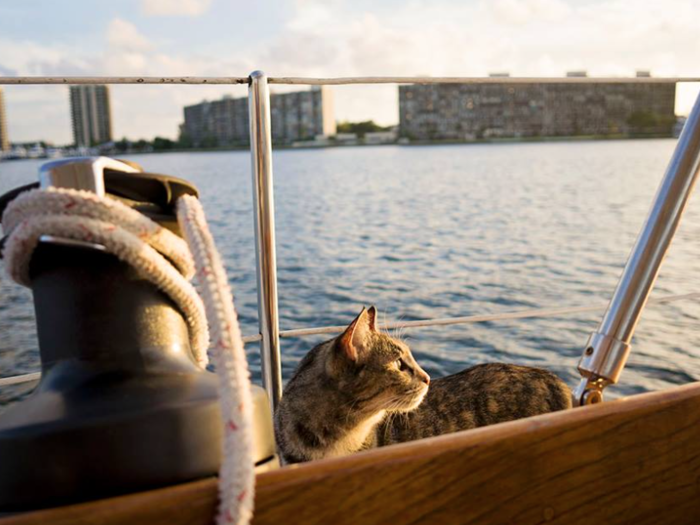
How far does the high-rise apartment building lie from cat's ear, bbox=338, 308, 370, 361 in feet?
37.5

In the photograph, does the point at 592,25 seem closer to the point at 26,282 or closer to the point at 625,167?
the point at 625,167

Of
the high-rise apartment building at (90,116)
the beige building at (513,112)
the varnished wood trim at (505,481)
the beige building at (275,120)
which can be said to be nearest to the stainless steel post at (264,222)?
the varnished wood trim at (505,481)

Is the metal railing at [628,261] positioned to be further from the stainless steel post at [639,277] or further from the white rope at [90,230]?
the white rope at [90,230]

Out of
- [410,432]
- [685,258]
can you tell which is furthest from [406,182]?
[410,432]

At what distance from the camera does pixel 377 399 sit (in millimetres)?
1875

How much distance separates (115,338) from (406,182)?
32432 mm

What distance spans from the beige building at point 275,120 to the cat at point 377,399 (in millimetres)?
6850

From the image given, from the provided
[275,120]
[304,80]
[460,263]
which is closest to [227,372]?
[304,80]

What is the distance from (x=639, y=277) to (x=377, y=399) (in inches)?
51.7

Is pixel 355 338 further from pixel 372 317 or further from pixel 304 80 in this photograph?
pixel 304 80

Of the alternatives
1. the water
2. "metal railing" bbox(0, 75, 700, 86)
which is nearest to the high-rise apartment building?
the water

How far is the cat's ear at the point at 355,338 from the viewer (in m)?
1.82

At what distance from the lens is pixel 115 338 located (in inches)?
19.5

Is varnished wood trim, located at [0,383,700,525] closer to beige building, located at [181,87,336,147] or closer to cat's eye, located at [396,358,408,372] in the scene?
cat's eye, located at [396,358,408,372]
